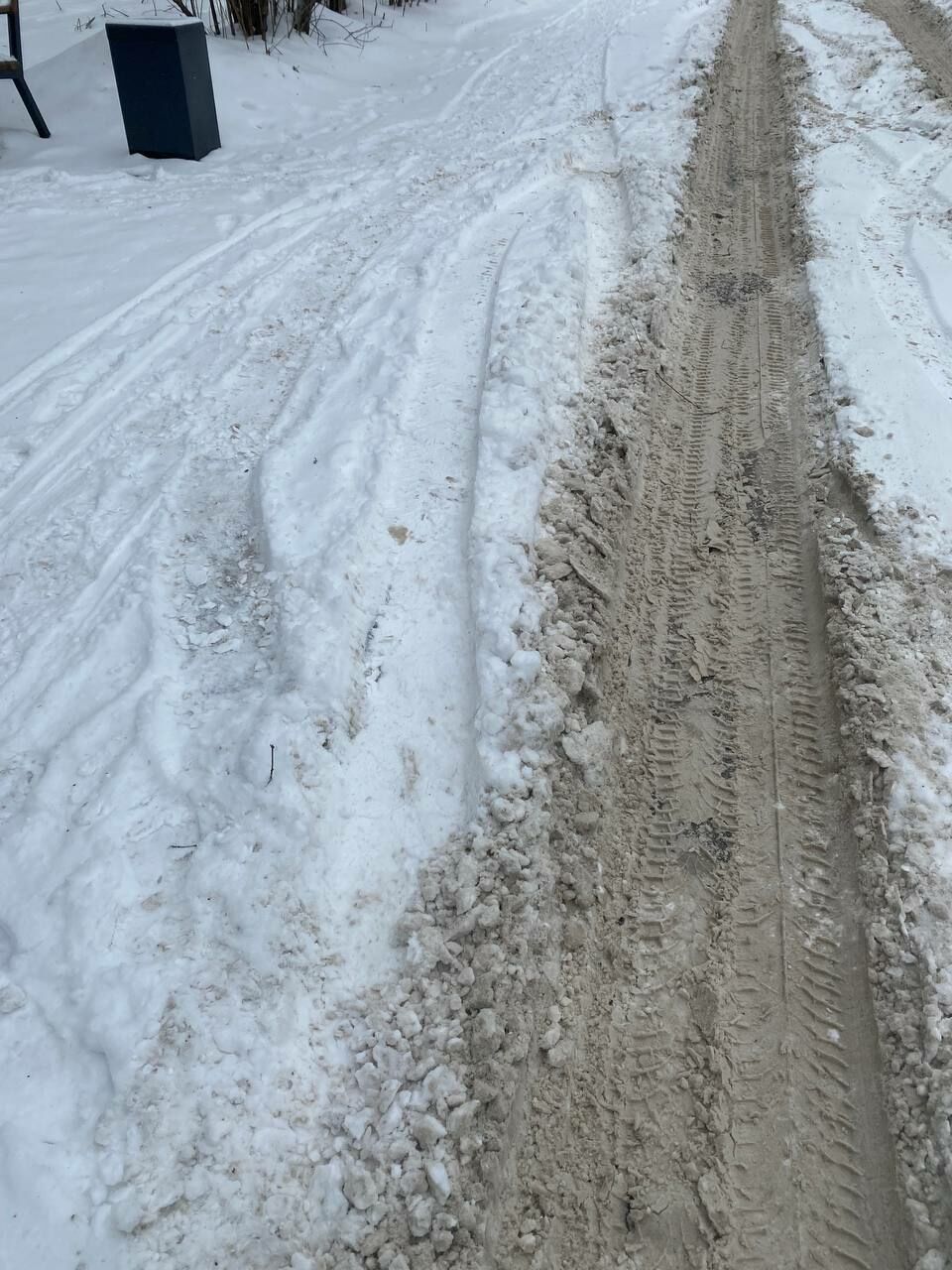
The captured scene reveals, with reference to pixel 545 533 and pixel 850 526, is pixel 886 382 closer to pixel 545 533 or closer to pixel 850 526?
pixel 850 526

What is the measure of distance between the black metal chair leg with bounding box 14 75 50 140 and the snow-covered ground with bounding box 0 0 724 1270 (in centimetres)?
52

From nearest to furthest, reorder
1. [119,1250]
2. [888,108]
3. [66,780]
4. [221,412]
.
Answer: [119,1250] → [66,780] → [221,412] → [888,108]

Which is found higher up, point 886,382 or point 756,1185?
point 886,382

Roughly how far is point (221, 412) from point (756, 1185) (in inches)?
153

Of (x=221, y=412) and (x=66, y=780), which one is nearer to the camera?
(x=66, y=780)

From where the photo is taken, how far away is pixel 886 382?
4418 mm

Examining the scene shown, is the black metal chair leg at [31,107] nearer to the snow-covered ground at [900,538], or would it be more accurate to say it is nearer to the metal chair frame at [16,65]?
the metal chair frame at [16,65]

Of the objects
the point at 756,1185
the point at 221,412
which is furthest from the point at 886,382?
the point at 756,1185

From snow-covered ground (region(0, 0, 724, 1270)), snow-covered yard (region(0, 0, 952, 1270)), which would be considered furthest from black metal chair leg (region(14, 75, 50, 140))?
snow-covered yard (region(0, 0, 952, 1270))

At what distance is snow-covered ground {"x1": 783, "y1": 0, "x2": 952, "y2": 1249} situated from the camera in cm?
224

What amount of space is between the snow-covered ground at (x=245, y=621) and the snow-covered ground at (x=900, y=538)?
115cm

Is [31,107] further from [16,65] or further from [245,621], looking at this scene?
[245,621]

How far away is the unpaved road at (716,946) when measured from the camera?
6.59ft

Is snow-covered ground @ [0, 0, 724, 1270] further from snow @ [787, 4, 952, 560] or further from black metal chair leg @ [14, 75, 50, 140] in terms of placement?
snow @ [787, 4, 952, 560]
